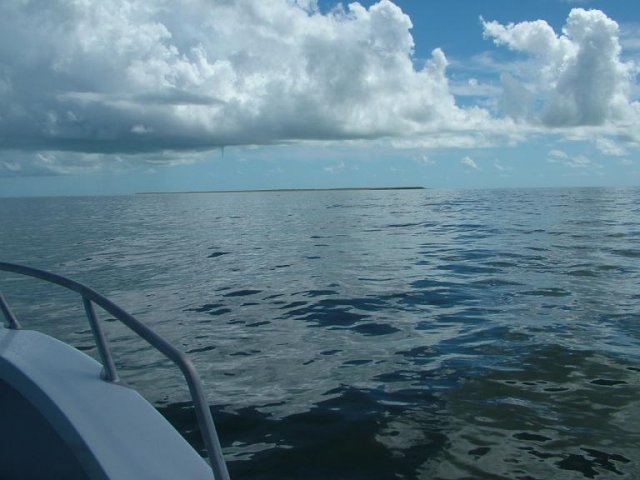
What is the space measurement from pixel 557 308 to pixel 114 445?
1025 cm

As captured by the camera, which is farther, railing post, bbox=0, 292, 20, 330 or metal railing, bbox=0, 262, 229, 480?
railing post, bbox=0, 292, 20, 330

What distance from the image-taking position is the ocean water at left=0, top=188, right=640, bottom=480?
221 inches

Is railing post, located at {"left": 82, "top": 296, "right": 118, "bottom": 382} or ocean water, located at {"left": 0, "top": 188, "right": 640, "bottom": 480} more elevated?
railing post, located at {"left": 82, "top": 296, "right": 118, "bottom": 382}

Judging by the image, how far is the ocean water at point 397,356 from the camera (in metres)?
5.62

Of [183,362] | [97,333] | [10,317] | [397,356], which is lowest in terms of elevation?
[397,356]

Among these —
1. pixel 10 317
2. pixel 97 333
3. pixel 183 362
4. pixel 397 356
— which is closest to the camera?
pixel 183 362

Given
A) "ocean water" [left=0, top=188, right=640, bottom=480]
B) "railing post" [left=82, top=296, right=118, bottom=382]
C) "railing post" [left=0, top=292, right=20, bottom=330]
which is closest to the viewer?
"railing post" [left=82, top=296, right=118, bottom=382]

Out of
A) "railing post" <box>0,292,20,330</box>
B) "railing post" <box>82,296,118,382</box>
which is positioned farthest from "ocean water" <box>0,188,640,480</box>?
"railing post" <box>82,296,118,382</box>

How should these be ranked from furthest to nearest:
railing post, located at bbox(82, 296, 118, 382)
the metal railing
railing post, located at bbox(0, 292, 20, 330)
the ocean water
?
the ocean water → railing post, located at bbox(0, 292, 20, 330) → railing post, located at bbox(82, 296, 118, 382) → the metal railing

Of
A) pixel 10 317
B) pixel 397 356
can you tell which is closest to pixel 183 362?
pixel 10 317

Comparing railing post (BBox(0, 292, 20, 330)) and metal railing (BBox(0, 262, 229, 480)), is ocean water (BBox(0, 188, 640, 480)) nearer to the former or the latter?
railing post (BBox(0, 292, 20, 330))

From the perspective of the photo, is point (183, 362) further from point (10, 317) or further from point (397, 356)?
point (397, 356)

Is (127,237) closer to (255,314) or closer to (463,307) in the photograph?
(255,314)

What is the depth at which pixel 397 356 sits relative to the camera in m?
8.64
